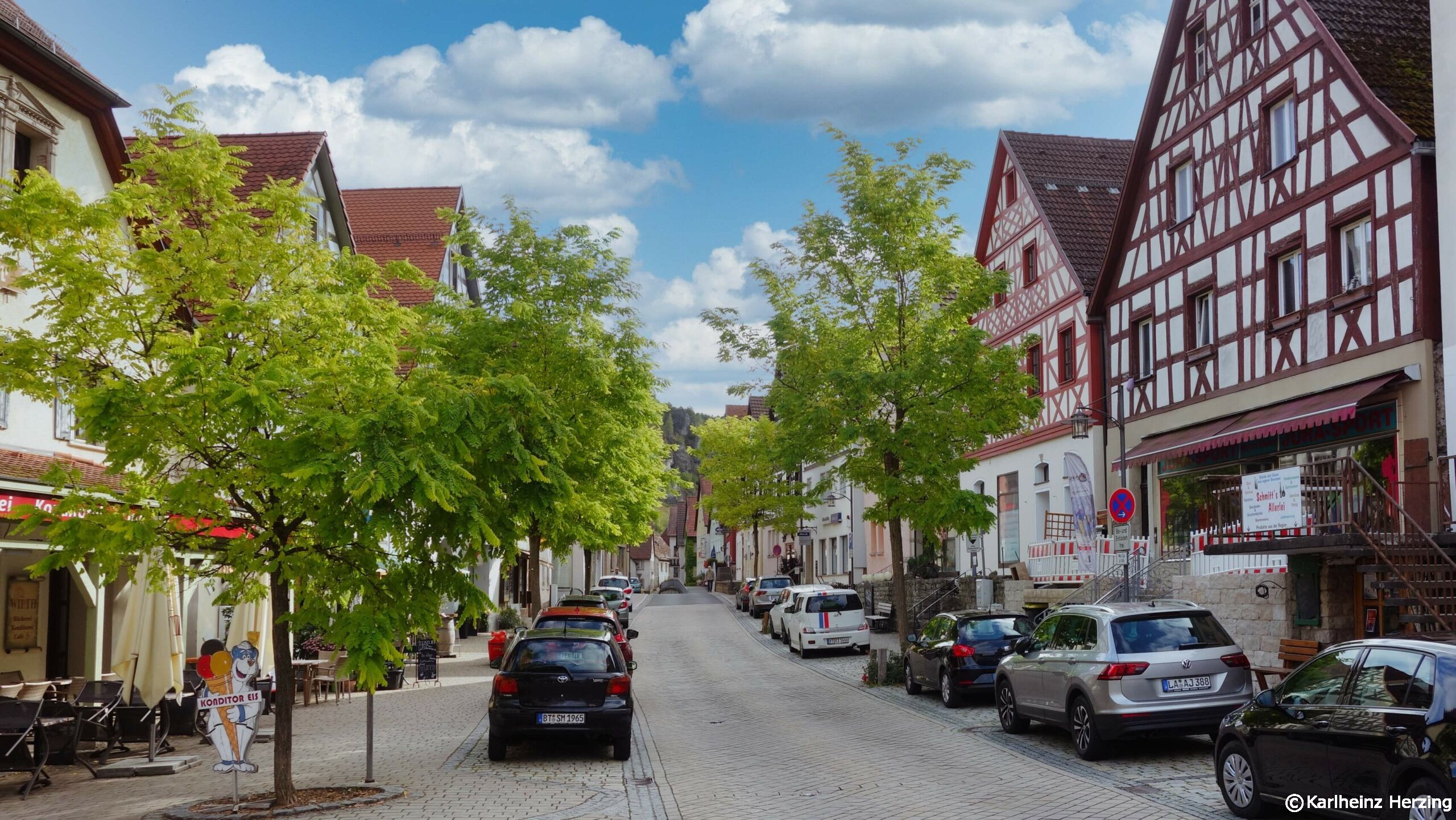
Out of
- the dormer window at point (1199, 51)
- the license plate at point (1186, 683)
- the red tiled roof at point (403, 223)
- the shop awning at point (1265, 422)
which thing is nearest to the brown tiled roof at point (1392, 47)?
the dormer window at point (1199, 51)

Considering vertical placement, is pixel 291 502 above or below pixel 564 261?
below

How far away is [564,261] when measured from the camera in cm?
2517

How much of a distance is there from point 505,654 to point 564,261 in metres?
11.8

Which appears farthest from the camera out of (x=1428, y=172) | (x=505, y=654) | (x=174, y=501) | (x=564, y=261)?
(x=564, y=261)

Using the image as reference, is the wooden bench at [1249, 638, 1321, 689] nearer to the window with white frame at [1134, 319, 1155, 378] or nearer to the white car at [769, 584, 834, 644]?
the window with white frame at [1134, 319, 1155, 378]

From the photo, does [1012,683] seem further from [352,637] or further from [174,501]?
[174,501]

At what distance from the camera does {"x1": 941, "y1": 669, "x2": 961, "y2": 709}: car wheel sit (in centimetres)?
1883

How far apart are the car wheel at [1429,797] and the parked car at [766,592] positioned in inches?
1584

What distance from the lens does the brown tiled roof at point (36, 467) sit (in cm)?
1391

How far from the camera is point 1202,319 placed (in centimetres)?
2538

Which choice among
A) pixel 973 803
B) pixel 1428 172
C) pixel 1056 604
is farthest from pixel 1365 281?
pixel 973 803

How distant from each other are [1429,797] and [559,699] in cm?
912

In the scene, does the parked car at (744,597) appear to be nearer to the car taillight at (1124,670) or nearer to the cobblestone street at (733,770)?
the cobblestone street at (733,770)
